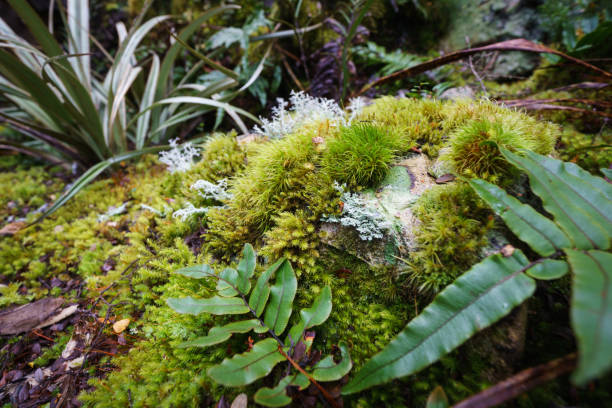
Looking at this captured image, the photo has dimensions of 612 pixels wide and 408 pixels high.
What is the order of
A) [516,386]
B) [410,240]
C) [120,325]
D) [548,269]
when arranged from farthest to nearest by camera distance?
[120,325]
[410,240]
[548,269]
[516,386]

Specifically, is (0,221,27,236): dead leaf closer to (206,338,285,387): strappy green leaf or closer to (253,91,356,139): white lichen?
(253,91,356,139): white lichen

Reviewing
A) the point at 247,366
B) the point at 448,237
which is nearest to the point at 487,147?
the point at 448,237

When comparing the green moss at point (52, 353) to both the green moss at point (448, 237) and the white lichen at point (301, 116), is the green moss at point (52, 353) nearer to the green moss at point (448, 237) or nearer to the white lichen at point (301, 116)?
the white lichen at point (301, 116)

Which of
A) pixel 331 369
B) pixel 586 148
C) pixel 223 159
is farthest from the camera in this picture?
pixel 223 159

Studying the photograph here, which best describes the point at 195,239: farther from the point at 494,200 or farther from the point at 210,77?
the point at 210,77

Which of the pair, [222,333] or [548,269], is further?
[222,333]

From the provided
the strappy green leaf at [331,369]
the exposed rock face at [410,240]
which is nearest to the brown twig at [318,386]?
the strappy green leaf at [331,369]

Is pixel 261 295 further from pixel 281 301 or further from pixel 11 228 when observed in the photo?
pixel 11 228
